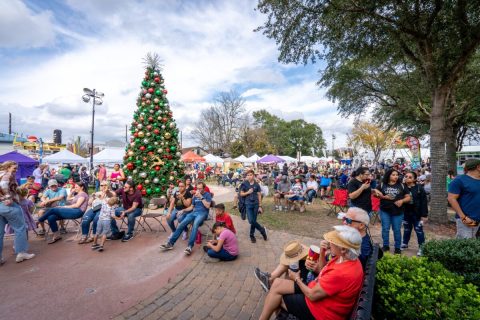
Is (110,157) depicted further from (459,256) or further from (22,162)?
(459,256)

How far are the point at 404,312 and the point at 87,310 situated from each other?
380 cm

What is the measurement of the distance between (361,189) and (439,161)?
15.0 ft

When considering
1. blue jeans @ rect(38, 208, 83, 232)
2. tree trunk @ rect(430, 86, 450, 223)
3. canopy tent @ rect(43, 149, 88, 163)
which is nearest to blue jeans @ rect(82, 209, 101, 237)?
blue jeans @ rect(38, 208, 83, 232)

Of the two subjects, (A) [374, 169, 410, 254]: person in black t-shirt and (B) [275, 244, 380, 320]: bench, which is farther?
(A) [374, 169, 410, 254]: person in black t-shirt

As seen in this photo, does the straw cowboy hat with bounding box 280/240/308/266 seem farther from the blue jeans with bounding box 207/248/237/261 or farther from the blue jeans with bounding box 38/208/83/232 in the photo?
the blue jeans with bounding box 38/208/83/232

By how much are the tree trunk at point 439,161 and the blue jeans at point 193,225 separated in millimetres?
7095

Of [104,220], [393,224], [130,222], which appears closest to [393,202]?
[393,224]

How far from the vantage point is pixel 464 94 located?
12.9 m

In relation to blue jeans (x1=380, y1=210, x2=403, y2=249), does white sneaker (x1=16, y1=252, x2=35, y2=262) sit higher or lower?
lower

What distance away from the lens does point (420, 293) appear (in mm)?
2160

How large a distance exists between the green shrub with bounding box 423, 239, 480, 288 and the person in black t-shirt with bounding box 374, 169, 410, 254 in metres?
1.95

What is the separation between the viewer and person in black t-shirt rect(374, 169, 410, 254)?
16.3 ft

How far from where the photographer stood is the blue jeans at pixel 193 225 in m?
5.51

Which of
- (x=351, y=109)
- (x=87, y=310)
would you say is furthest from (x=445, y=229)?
(x=351, y=109)
